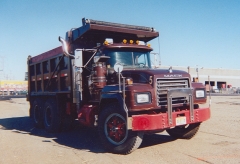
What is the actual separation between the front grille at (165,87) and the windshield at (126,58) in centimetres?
129

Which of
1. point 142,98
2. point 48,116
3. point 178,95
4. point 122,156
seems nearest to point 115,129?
point 122,156

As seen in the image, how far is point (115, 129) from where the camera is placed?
5.92 m

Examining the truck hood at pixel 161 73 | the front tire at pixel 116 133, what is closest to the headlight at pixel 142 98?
the front tire at pixel 116 133

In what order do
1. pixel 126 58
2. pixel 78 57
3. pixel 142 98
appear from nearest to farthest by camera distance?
pixel 142 98 → pixel 78 57 → pixel 126 58

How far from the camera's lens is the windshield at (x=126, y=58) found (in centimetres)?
693

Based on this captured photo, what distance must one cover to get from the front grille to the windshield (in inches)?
50.9

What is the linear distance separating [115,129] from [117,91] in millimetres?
901

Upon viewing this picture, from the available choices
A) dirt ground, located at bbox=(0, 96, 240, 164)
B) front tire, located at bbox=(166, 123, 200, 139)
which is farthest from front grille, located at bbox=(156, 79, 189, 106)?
front tire, located at bbox=(166, 123, 200, 139)

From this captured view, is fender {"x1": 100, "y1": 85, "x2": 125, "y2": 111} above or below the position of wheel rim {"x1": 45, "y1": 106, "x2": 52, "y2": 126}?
above

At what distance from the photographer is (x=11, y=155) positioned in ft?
19.5

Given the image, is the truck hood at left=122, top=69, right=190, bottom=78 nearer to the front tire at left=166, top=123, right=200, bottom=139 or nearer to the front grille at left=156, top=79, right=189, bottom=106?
the front grille at left=156, top=79, right=189, bottom=106

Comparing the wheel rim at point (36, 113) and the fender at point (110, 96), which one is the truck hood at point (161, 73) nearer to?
the fender at point (110, 96)

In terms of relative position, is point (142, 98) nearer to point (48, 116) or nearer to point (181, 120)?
point (181, 120)

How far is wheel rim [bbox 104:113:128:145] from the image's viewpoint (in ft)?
19.1
